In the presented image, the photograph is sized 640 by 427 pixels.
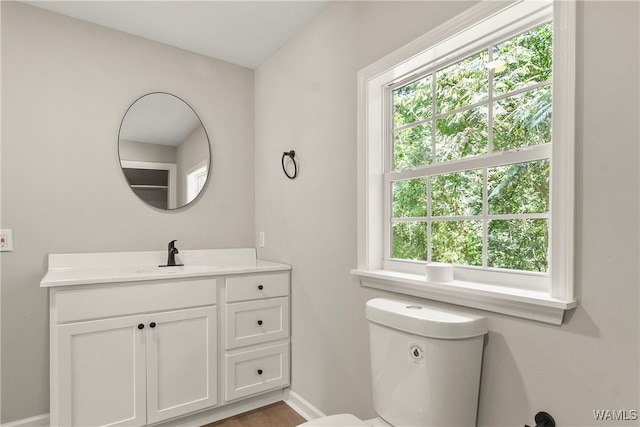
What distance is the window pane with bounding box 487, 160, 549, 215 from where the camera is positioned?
1.16 m

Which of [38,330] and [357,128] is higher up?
[357,128]

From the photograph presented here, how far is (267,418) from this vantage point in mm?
2086

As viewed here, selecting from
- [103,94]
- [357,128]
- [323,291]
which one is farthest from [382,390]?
[103,94]

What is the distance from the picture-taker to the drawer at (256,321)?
205 cm

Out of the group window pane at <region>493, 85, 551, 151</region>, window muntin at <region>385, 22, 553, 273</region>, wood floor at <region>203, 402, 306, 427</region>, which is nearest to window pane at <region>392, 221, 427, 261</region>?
window muntin at <region>385, 22, 553, 273</region>

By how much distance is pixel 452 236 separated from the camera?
4.69ft

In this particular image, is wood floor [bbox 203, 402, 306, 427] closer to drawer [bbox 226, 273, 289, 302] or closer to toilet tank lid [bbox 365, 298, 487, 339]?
drawer [bbox 226, 273, 289, 302]

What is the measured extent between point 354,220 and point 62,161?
68.7 inches

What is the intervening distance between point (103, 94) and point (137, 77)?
0.79 ft

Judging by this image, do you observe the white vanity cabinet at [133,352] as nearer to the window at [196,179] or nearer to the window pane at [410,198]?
the window at [196,179]

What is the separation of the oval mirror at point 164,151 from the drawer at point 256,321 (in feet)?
2.92

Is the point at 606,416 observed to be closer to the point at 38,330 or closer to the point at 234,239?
the point at 234,239

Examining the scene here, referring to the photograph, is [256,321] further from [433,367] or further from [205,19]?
[205,19]

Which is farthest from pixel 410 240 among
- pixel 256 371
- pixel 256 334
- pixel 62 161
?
pixel 62 161
